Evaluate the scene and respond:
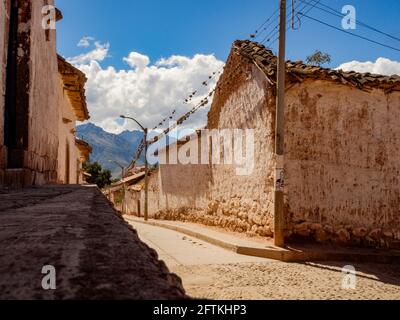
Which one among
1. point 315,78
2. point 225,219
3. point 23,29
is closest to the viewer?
point 23,29

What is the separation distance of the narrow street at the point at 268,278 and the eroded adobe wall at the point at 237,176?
1814 mm

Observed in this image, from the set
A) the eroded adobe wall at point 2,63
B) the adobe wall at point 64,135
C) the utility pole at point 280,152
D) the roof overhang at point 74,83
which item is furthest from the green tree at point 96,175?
the eroded adobe wall at point 2,63

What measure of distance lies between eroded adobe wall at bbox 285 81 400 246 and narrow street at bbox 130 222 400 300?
1400 mm

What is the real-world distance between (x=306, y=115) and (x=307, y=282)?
13.3 feet

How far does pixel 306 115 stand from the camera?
8461 mm

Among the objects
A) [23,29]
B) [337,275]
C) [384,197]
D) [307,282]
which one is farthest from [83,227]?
[384,197]

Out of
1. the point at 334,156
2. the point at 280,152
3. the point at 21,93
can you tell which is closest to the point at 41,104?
the point at 21,93

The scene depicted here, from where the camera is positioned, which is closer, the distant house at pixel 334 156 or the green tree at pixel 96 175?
the distant house at pixel 334 156

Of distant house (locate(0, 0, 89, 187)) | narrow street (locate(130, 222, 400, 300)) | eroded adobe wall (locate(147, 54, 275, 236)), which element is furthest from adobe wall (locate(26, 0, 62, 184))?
eroded adobe wall (locate(147, 54, 275, 236))

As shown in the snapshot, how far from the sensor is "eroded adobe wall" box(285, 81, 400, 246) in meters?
8.30

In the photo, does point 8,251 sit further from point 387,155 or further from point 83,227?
point 387,155

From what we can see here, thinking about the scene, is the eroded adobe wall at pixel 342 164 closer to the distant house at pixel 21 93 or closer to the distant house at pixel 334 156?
the distant house at pixel 334 156

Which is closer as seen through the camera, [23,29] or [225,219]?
[23,29]

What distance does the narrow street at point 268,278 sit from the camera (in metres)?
4.93
